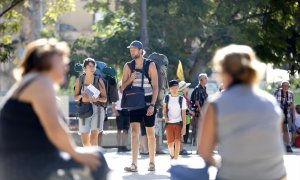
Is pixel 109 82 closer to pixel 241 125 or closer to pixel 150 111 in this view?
pixel 150 111

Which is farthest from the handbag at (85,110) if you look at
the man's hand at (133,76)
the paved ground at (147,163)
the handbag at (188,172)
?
the handbag at (188,172)

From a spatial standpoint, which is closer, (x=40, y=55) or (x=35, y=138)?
(x=35, y=138)

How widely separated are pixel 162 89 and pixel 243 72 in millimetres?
9903

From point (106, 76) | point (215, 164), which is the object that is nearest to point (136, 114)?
point (106, 76)

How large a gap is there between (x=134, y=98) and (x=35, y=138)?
8.27 metres

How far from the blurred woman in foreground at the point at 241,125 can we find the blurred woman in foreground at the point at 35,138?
81 cm

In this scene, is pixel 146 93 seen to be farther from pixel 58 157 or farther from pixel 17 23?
pixel 58 157

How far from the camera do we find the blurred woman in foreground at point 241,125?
21.1ft

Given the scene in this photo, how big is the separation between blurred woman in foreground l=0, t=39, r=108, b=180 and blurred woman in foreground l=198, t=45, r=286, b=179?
31.8 inches

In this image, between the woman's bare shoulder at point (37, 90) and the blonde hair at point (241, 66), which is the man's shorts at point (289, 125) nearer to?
the blonde hair at point (241, 66)

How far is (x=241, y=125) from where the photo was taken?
21.2ft

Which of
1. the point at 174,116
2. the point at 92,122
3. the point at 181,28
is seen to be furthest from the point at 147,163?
the point at 181,28

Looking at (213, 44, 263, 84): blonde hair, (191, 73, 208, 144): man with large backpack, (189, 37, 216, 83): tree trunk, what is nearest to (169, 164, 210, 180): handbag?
(213, 44, 263, 84): blonde hair

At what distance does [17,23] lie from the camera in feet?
62.5
